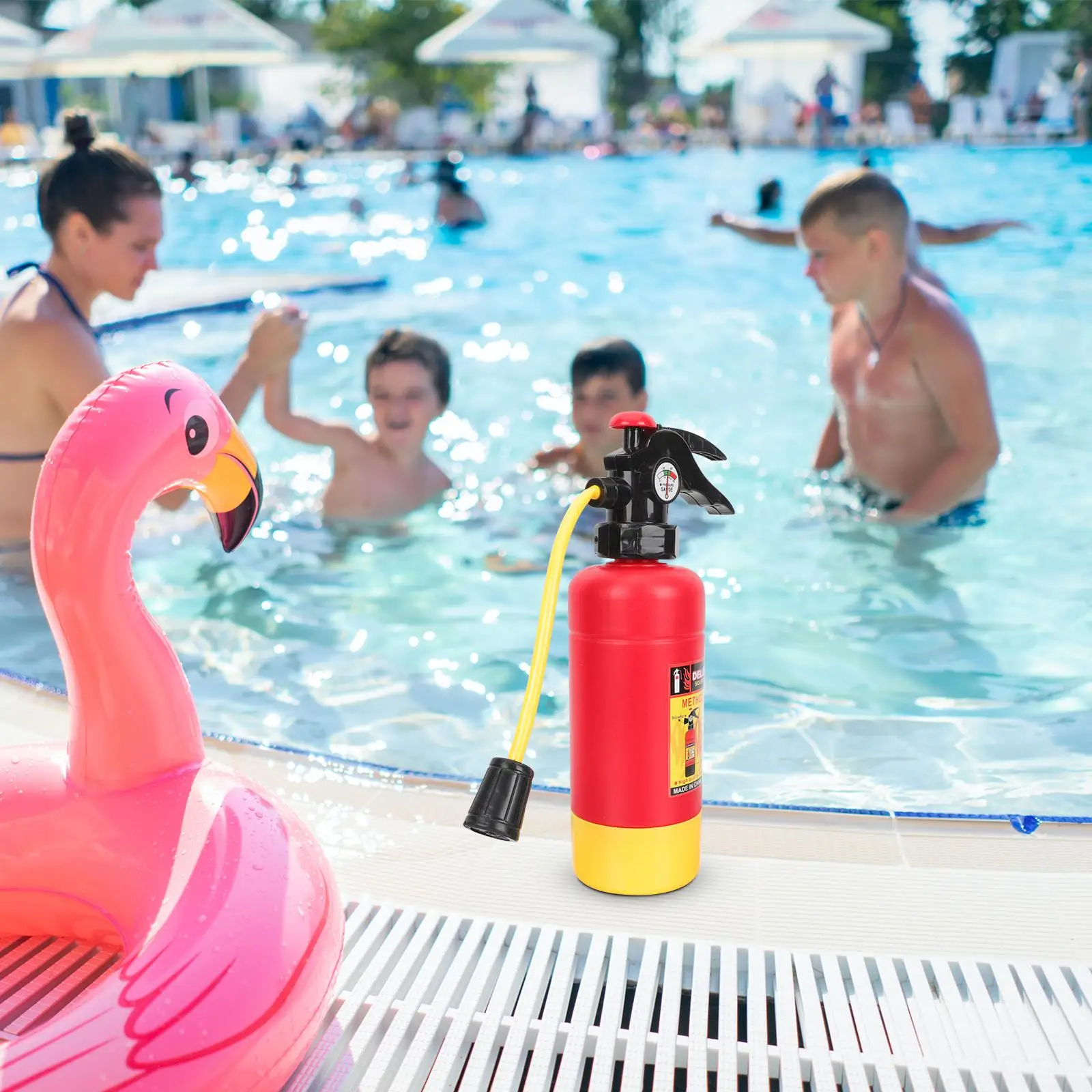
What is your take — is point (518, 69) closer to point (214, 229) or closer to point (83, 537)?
point (214, 229)

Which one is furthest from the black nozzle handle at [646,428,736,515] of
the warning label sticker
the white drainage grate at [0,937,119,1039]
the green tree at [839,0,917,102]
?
the green tree at [839,0,917,102]

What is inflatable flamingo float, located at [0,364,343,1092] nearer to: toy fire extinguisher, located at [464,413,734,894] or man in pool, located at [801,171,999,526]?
toy fire extinguisher, located at [464,413,734,894]

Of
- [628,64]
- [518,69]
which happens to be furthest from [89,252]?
[628,64]

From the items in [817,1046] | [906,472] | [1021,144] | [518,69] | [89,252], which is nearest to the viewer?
[817,1046]

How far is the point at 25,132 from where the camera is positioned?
65.8 feet

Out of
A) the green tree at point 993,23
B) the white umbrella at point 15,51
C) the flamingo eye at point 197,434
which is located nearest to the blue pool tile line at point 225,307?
the flamingo eye at point 197,434

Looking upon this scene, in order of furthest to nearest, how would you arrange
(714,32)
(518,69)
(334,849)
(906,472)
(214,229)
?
(518,69), (714,32), (214,229), (906,472), (334,849)

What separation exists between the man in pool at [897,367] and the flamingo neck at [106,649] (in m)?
2.68

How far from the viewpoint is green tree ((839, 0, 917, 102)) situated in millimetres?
29547

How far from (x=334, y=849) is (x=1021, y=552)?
2918mm

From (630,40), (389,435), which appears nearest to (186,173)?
(389,435)

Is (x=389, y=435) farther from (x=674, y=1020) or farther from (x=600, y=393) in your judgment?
(x=674, y=1020)

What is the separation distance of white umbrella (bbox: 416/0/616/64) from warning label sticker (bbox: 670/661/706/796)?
20588mm

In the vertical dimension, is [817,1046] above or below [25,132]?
below
